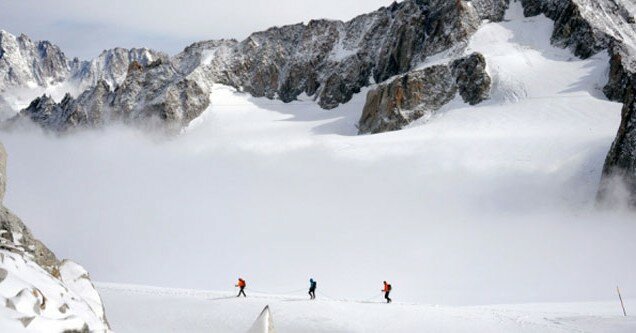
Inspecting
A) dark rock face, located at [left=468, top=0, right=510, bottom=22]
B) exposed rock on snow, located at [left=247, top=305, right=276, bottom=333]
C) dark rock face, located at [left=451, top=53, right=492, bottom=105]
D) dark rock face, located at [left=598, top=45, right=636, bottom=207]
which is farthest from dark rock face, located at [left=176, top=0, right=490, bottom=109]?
exposed rock on snow, located at [left=247, top=305, right=276, bottom=333]

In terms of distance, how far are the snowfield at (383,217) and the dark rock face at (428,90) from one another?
125 inches

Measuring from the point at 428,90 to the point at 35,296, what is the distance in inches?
3398

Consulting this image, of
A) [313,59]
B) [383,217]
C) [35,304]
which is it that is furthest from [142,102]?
[35,304]

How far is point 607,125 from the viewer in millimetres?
65000

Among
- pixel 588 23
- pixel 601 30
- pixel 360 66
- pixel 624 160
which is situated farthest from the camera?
pixel 360 66

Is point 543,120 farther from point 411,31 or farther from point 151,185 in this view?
point 151,185

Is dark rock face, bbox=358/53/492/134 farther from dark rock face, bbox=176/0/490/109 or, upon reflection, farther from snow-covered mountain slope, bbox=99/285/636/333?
snow-covered mountain slope, bbox=99/285/636/333

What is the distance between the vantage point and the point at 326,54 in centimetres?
13525

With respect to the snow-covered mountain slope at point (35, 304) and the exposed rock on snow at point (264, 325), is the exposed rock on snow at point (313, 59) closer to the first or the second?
the exposed rock on snow at point (264, 325)

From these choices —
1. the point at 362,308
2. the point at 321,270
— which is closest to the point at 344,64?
the point at 321,270

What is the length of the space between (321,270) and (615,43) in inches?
2904

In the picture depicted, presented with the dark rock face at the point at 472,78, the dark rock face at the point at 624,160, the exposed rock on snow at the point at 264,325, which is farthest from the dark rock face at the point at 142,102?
the exposed rock on snow at the point at 264,325

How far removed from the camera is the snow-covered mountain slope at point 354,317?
67.8 ft

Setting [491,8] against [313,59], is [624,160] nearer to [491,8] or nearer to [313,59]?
[491,8]
